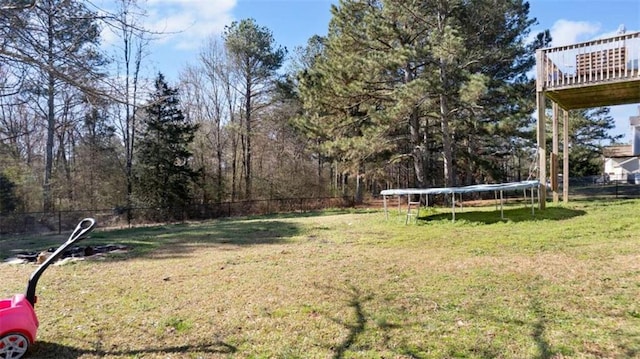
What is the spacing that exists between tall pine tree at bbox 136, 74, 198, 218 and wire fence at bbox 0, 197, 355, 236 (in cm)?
99

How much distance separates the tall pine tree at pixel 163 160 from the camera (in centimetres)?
1816

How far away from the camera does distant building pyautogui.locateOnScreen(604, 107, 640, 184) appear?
20.1m

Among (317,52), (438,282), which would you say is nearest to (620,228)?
(438,282)

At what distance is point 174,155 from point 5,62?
15566 millimetres

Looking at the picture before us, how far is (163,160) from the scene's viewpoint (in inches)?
723

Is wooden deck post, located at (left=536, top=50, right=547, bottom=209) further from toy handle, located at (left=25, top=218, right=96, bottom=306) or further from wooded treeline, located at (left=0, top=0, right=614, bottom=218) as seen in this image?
toy handle, located at (left=25, top=218, right=96, bottom=306)

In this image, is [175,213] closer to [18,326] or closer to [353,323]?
[18,326]

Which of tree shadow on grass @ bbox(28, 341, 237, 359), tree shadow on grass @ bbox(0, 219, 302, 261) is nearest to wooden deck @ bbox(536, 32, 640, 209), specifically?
tree shadow on grass @ bbox(0, 219, 302, 261)

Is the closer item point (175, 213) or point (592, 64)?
point (592, 64)

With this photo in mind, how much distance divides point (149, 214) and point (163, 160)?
298 cm

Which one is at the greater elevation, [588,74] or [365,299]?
[588,74]

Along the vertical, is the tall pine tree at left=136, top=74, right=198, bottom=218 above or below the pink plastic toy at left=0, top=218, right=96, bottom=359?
above

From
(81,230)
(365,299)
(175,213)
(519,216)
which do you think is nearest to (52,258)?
(81,230)

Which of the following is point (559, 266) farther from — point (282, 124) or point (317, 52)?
point (317, 52)
